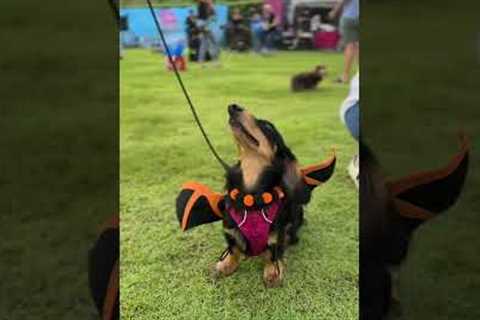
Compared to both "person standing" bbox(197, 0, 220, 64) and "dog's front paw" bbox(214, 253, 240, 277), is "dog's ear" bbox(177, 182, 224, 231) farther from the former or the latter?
"person standing" bbox(197, 0, 220, 64)

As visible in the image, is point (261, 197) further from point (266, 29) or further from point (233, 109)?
point (266, 29)

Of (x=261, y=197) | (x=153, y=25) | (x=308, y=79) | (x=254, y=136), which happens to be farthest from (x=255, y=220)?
(x=153, y=25)

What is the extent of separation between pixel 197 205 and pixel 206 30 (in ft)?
0.99

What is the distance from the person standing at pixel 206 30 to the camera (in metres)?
1.30

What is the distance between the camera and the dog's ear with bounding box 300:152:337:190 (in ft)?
4.26

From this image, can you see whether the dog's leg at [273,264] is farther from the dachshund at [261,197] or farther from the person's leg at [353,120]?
the person's leg at [353,120]

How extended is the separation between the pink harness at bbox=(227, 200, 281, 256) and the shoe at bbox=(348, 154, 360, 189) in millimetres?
136

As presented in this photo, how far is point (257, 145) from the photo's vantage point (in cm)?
125

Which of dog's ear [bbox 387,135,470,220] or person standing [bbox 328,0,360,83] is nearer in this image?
person standing [bbox 328,0,360,83]

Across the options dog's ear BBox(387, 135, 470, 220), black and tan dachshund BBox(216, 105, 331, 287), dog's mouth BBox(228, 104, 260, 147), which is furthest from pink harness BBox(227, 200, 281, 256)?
dog's ear BBox(387, 135, 470, 220)

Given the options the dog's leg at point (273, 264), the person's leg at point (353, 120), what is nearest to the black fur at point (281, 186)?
the dog's leg at point (273, 264)

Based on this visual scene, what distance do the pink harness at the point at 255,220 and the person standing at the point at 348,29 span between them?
0.83ft

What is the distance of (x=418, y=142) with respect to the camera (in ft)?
7.84

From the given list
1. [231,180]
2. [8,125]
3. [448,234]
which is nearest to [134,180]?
[231,180]
